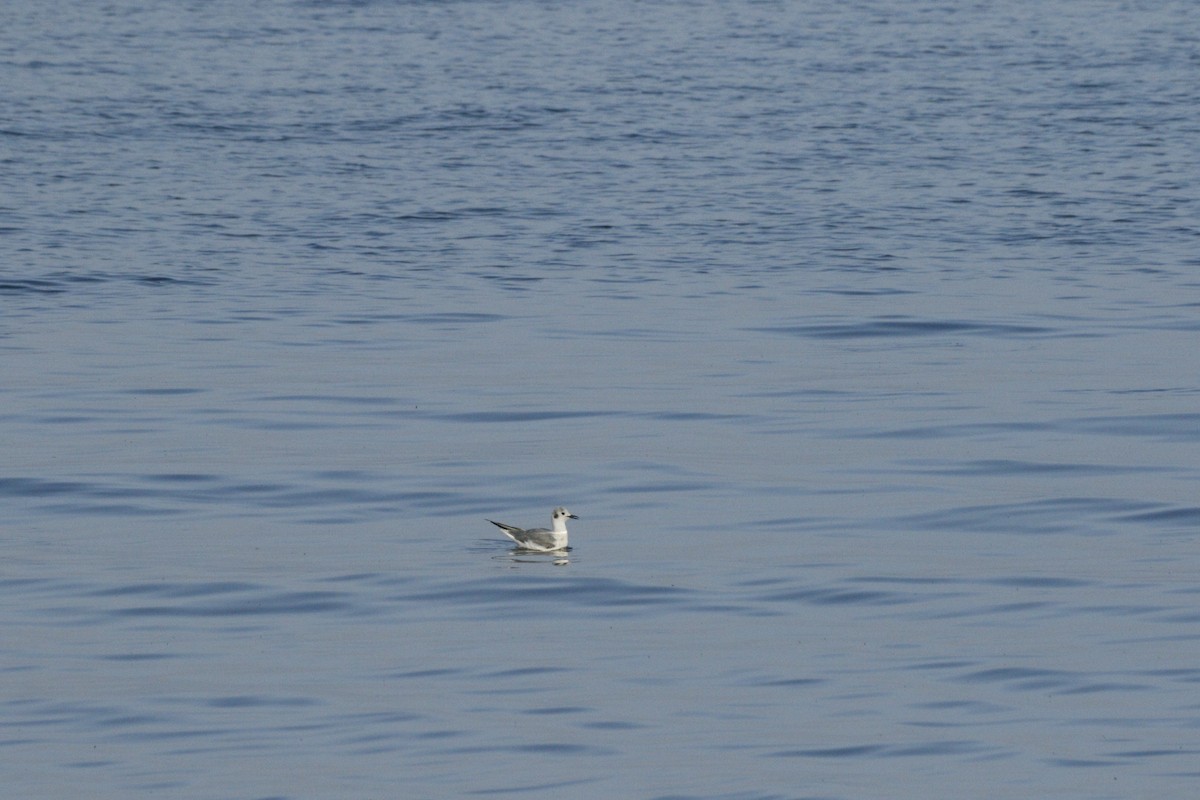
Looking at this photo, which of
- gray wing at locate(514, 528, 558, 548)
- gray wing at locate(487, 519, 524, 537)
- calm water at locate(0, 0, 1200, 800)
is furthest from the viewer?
gray wing at locate(487, 519, 524, 537)

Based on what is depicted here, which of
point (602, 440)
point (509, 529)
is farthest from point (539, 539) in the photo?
point (602, 440)

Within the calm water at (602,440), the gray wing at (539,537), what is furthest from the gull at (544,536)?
the calm water at (602,440)

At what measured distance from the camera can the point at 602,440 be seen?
1889cm

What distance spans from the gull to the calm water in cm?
14

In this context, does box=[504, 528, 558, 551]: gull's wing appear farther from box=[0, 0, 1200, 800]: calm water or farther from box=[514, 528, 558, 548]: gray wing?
box=[0, 0, 1200, 800]: calm water

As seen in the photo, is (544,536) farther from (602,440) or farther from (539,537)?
(602,440)

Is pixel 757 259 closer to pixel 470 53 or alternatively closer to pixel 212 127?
pixel 212 127

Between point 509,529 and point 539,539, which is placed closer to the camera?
point 539,539

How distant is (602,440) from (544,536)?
3.66 metres

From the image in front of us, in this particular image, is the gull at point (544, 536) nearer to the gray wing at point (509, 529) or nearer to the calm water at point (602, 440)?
the gray wing at point (509, 529)

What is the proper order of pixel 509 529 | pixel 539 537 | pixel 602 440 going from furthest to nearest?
1. pixel 602 440
2. pixel 509 529
3. pixel 539 537

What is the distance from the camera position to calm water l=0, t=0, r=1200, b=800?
11.6m

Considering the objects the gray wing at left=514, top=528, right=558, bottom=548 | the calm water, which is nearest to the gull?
the gray wing at left=514, top=528, right=558, bottom=548

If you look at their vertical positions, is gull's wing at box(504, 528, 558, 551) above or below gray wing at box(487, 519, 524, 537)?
below
